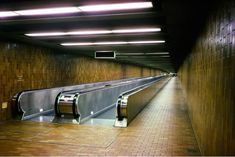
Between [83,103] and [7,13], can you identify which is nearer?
[7,13]

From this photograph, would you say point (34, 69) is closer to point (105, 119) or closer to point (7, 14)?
point (105, 119)

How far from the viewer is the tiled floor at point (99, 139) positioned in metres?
4.79

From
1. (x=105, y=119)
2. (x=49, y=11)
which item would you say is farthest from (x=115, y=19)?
(x=105, y=119)

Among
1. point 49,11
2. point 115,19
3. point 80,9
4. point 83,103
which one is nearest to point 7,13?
point 49,11

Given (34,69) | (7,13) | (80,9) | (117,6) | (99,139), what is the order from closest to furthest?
(117,6) → (80,9) → (7,13) → (99,139) → (34,69)

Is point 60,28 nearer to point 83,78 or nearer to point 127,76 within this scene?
point 83,78

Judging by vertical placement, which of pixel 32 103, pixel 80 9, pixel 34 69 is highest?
pixel 80 9

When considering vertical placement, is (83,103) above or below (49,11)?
below

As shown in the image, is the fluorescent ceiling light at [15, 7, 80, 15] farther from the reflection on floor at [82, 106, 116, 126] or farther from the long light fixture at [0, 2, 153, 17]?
the reflection on floor at [82, 106, 116, 126]

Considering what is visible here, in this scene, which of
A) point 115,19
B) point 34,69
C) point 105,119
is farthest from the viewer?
point 34,69

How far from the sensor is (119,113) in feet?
23.5

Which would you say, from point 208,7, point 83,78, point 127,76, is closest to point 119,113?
point 208,7

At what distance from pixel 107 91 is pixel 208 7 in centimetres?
774

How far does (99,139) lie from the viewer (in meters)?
5.62
